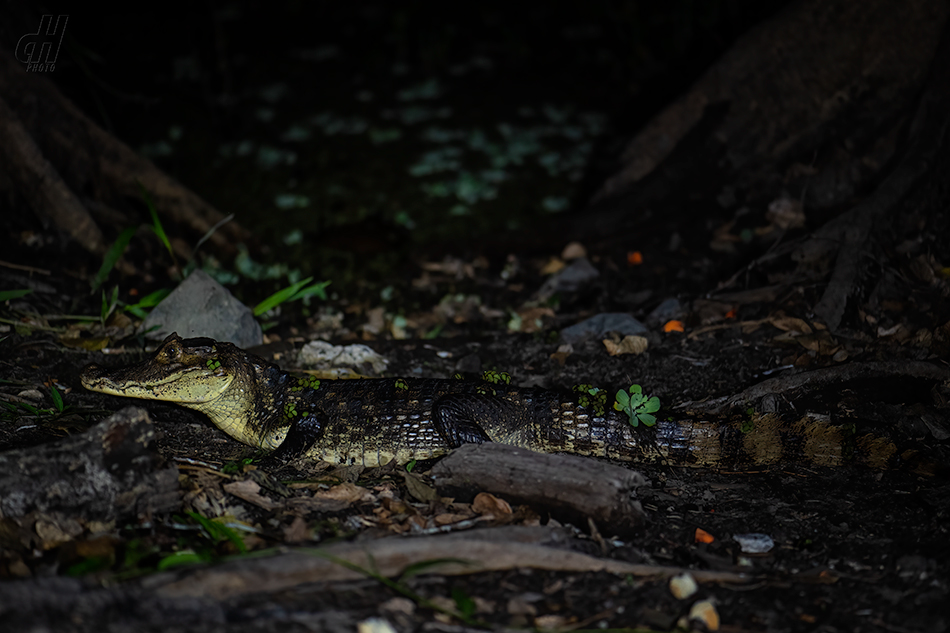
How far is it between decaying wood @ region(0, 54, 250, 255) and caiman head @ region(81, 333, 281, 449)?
2209mm

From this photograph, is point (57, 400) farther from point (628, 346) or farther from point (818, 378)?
point (818, 378)

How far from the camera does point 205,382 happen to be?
3879 mm

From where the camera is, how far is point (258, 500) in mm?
3115

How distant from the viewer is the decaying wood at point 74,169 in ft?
18.0

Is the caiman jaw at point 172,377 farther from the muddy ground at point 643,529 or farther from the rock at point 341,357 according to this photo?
the rock at point 341,357

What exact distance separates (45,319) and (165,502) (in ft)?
8.24

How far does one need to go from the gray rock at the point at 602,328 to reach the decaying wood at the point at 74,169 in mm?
3190

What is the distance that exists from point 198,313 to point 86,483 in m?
2.07

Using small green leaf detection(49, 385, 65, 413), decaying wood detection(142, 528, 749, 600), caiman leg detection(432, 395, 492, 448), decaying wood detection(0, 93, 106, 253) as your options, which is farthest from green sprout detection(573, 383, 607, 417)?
decaying wood detection(0, 93, 106, 253)

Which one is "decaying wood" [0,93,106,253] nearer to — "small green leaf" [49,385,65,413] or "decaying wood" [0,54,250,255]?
"decaying wood" [0,54,250,255]

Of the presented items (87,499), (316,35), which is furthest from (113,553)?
(316,35)

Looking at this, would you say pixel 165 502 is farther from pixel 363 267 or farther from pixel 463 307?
pixel 363 267

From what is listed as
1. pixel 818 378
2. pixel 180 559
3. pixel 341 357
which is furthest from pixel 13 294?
pixel 818 378

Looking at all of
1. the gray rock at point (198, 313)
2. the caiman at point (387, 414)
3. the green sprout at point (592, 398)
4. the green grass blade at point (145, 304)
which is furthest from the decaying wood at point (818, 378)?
the green grass blade at point (145, 304)
